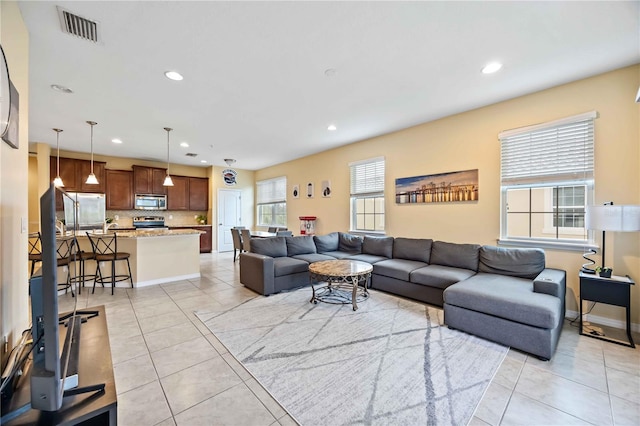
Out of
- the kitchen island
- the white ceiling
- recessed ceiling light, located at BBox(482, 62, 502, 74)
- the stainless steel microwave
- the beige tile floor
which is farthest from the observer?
the stainless steel microwave

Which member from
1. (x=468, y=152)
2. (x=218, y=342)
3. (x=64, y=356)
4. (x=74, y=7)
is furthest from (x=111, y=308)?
(x=468, y=152)

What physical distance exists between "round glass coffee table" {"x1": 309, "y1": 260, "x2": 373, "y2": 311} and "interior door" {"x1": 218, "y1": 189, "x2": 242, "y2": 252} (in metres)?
5.25

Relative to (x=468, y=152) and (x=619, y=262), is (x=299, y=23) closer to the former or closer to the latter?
(x=468, y=152)

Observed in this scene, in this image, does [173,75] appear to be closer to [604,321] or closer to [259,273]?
[259,273]

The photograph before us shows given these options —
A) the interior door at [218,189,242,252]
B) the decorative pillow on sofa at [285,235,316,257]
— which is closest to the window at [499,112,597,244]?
the decorative pillow on sofa at [285,235,316,257]

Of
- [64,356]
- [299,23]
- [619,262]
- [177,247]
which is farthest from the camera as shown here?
[177,247]

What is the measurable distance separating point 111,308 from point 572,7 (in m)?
5.72

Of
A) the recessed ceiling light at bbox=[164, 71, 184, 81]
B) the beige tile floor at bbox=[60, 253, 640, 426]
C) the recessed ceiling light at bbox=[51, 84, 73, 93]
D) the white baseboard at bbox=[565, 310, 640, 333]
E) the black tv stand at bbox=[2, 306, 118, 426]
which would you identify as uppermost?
the recessed ceiling light at bbox=[164, 71, 184, 81]

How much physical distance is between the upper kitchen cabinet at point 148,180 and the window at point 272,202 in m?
2.84

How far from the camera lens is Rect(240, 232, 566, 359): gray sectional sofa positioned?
97.3 inches

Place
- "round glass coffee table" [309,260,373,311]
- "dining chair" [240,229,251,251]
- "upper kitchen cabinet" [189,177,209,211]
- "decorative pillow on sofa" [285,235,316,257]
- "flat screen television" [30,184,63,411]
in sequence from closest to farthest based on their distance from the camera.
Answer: "flat screen television" [30,184,63,411] → "round glass coffee table" [309,260,373,311] → "decorative pillow on sofa" [285,235,316,257] → "dining chair" [240,229,251,251] → "upper kitchen cabinet" [189,177,209,211]

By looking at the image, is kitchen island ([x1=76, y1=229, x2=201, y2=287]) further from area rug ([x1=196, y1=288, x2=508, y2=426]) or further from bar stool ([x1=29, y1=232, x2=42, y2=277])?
area rug ([x1=196, y1=288, x2=508, y2=426])

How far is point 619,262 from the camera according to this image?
114 inches

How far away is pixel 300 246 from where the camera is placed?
5164 mm
